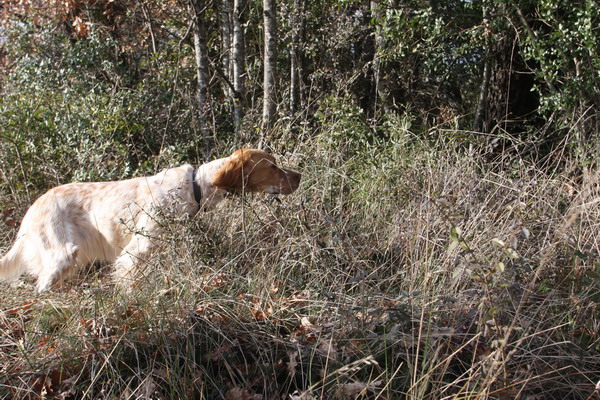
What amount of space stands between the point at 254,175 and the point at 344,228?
85 cm

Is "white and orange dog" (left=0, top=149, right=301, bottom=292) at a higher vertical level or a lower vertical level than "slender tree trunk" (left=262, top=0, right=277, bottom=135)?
lower

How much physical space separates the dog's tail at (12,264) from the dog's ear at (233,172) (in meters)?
1.33

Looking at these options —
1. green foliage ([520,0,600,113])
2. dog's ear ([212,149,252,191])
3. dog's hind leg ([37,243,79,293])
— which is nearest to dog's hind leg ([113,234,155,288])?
dog's hind leg ([37,243,79,293])

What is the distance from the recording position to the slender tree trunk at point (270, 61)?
572cm

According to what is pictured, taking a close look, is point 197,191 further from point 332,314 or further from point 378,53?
point 378,53

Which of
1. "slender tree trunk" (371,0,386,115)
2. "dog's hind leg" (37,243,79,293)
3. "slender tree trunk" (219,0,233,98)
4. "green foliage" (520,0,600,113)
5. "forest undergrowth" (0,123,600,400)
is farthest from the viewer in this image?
"slender tree trunk" (219,0,233,98)

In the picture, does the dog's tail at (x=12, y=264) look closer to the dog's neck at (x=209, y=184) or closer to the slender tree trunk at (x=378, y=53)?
the dog's neck at (x=209, y=184)

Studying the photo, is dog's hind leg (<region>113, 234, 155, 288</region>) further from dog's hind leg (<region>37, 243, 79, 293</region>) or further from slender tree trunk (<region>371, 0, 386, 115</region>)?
slender tree trunk (<region>371, 0, 386, 115</region>)

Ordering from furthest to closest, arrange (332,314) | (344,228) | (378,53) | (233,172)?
1. (378,53)
2. (233,172)
3. (344,228)
4. (332,314)

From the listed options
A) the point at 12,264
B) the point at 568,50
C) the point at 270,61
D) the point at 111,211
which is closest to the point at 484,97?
the point at 568,50

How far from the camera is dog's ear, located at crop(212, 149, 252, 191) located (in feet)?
13.4

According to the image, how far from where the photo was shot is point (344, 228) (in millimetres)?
3699

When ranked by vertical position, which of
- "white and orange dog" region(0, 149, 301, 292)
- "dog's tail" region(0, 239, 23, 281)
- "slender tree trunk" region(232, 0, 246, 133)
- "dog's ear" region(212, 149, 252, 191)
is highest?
"slender tree trunk" region(232, 0, 246, 133)

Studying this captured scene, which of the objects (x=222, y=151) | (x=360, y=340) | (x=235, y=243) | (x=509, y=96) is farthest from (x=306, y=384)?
(x=509, y=96)
